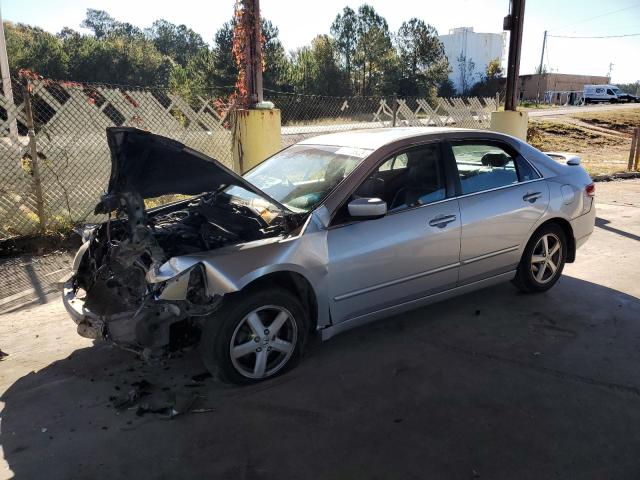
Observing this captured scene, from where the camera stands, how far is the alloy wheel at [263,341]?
3295 millimetres

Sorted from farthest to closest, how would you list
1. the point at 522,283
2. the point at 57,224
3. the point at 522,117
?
the point at 522,117 < the point at 57,224 < the point at 522,283

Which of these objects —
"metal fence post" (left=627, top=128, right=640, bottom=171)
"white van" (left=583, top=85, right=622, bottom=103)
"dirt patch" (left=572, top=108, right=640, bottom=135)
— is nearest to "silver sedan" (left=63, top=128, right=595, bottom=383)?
"metal fence post" (left=627, top=128, right=640, bottom=171)

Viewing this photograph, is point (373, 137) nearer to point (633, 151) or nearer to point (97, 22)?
point (633, 151)

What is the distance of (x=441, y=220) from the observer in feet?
13.1

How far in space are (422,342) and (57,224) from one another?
5.36 metres

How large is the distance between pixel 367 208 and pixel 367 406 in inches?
50.7

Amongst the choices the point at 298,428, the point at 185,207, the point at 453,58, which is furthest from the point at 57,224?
the point at 453,58

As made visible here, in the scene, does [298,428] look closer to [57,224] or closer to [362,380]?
[362,380]

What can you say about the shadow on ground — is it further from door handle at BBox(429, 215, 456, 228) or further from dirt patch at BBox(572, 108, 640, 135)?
dirt patch at BBox(572, 108, 640, 135)

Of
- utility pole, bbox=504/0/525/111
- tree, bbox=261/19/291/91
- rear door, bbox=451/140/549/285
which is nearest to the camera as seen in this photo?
rear door, bbox=451/140/549/285

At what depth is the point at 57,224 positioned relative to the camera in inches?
273

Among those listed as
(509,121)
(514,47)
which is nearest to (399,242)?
(509,121)

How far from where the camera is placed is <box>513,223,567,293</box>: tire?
4734 mm

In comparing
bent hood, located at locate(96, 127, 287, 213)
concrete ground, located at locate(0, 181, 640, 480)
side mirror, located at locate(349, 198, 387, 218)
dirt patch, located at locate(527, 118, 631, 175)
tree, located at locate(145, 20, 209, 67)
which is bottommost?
dirt patch, located at locate(527, 118, 631, 175)
